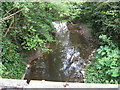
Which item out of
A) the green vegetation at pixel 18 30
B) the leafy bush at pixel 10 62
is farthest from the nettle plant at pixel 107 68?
the leafy bush at pixel 10 62

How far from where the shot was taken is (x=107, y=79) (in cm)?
317

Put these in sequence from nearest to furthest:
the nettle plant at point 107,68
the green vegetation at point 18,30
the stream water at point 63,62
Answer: the green vegetation at point 18,30
the nettle plant at point 107,68
the stream water at point 63,62

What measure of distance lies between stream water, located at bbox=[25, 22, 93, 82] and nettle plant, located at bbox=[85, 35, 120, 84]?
435mm

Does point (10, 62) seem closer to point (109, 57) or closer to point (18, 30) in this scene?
point (18, 30)

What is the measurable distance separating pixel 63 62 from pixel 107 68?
5.93ft

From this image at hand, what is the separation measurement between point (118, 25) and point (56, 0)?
85.5 inches

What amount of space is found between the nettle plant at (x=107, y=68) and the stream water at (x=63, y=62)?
1.43 ft

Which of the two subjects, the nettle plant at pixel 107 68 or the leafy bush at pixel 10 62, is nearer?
the leafy bush at pixel 10 62

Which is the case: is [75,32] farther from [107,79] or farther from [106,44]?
[107,79]

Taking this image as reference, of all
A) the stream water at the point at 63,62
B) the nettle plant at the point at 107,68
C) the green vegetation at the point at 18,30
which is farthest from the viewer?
the stream water at the point at 63,62

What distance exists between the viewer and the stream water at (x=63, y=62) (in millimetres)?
3822

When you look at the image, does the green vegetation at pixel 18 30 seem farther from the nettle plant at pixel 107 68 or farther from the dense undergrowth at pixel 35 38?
the nettle plant at pixel 107 68

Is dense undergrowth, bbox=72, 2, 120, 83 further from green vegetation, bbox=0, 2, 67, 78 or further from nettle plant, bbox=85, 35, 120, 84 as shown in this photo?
green vegetation, bbox=0, 2, 67, 78

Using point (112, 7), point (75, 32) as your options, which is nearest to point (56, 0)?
point (112, 7)
